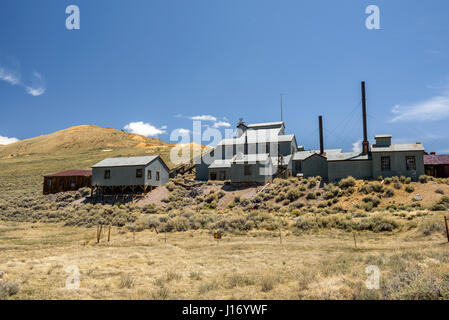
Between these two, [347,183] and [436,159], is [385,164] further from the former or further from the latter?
[436,159]

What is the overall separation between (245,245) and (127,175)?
3001 cm

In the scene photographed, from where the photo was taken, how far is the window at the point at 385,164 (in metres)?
34.5

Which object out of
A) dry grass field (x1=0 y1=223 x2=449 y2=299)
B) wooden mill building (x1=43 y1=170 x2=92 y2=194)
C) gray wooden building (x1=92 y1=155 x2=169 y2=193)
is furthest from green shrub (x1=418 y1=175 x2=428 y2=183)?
wooden mill building (x1=43 y1=170 x2=92 y2=194)

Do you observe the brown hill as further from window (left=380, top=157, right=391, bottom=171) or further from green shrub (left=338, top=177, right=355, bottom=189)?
window (left=380, top=157, right=391, bottom=171)

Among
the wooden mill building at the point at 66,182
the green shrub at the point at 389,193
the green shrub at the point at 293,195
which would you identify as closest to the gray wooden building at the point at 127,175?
the wooden mill building at the point at 66,182

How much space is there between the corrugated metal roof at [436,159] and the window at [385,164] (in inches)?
455

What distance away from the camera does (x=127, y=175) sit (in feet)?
141

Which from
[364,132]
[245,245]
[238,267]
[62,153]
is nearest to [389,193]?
[364,132]

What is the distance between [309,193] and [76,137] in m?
109

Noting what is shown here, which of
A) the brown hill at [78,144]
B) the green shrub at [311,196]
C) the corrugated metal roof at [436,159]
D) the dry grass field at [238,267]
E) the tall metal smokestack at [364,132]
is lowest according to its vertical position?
the dry grass field at [238,267]

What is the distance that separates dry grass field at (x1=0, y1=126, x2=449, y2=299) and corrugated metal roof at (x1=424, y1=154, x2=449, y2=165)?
41.9 feet

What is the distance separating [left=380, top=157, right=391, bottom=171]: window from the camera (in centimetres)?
3450

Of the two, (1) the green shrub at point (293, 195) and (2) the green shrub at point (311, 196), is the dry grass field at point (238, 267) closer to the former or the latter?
(2) the green shrub at point (311, 196)
